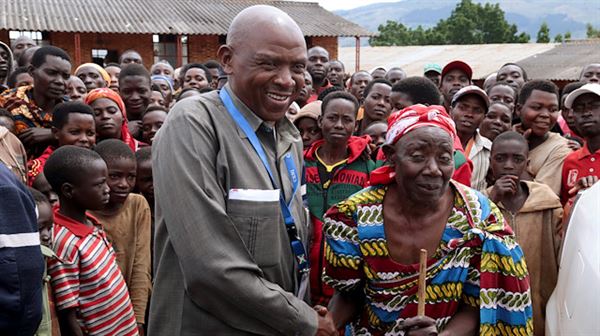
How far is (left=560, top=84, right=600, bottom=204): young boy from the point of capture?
4.16 meters

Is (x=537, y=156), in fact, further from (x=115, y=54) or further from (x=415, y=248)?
(x=115, y=54)

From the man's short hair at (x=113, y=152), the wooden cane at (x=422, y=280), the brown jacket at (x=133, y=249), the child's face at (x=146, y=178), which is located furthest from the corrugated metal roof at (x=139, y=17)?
the wooden cane at (x=422, y=280)

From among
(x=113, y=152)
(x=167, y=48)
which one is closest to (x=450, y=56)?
(x=167, y=48)

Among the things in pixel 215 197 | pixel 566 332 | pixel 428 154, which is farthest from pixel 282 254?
pixel 566 332

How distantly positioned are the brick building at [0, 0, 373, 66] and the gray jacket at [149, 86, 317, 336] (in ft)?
58.0

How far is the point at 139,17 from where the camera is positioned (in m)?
20.8

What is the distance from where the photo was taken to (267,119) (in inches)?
92.9

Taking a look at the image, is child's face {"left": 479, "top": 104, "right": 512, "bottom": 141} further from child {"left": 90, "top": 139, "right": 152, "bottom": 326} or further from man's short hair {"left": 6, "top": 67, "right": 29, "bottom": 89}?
man's short hair {"left": 6, "top": 67, "right": 29, "bottom": 89}

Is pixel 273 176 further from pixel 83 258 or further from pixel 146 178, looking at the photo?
pixel 146 178

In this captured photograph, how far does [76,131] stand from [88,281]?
1422mm

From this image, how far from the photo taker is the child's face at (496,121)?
504cm

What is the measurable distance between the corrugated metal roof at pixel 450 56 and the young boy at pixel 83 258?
17824 millimetres

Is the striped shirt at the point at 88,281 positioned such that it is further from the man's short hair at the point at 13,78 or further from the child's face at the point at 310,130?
the man's short hair at the point at 13,78

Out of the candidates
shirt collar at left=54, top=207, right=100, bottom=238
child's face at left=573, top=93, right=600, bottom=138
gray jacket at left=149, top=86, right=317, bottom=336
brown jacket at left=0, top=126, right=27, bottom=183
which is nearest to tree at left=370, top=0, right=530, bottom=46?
child's face at left=573, top=93, right=600, bottom=138
